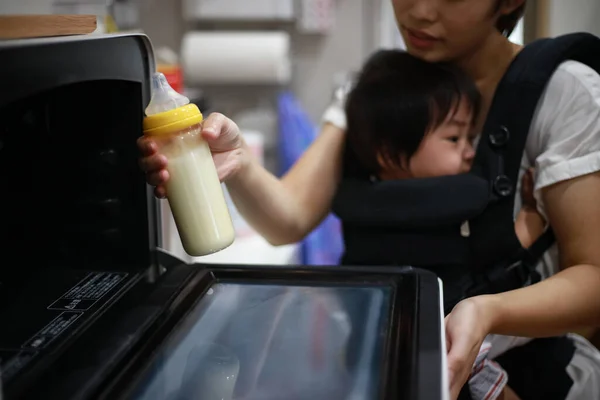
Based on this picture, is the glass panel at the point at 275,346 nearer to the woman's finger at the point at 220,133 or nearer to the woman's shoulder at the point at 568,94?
the woman's finger at the point at 220,133

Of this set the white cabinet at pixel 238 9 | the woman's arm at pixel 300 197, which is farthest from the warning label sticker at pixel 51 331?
the white cabinet at pixel 238 9

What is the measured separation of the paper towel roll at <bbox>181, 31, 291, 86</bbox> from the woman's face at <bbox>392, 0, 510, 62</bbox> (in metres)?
1.23

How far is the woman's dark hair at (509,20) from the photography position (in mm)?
873

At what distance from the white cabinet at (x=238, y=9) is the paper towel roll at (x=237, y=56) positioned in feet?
0.24

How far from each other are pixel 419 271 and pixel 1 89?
1.40 feet

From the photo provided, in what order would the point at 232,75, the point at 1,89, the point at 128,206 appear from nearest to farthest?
the point at 1,89
the point at 128,206
the point at 232,75

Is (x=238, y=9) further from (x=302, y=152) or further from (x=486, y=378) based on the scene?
(x=486, y=378)

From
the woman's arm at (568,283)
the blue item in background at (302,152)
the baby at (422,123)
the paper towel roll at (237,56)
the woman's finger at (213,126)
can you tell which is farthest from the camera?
the paper towel roll at (237,56)

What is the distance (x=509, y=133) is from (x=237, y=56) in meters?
1.42

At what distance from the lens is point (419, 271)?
70 centimetres

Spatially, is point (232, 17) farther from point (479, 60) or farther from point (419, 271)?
point (419, 271)

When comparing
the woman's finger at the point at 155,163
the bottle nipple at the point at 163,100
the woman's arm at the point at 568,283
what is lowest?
the woman's arm at the point at 568,283

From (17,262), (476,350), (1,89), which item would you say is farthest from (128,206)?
(476,350)

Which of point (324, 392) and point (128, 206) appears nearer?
point (324, 392)
